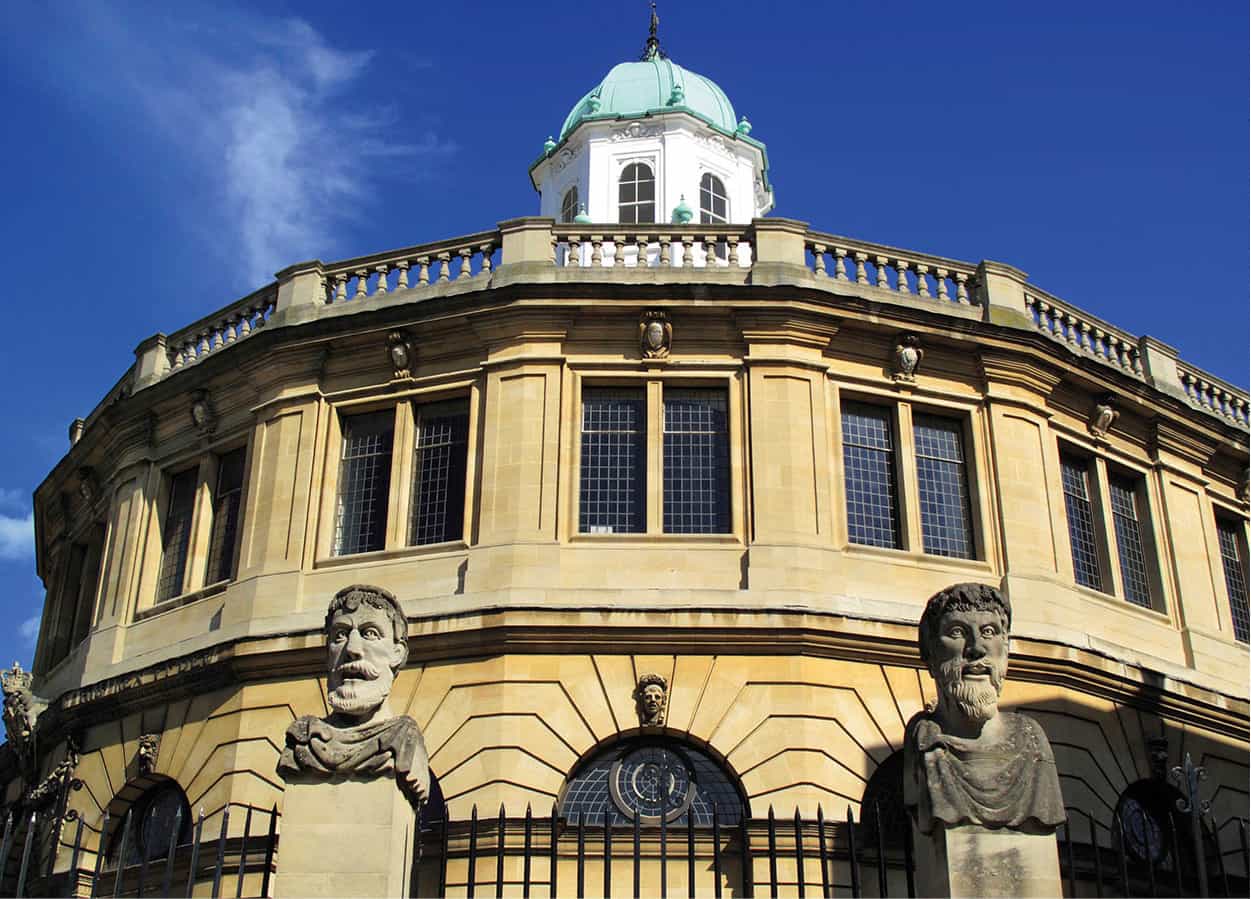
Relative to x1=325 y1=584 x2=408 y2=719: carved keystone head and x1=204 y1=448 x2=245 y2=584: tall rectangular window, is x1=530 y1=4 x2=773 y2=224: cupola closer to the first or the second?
x1=204 y1=448 x2=245 y2=584: tall rectangular window

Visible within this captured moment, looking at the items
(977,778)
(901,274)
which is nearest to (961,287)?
(901,274)

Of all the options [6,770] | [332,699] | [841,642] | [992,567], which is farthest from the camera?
[6,770]

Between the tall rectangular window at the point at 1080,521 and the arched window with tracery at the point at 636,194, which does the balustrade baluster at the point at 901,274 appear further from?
the arched window with tracery at the point at 636,194

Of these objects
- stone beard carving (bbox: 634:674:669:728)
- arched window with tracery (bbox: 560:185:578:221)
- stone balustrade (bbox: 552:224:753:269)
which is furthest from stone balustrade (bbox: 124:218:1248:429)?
arched window with tracery (bbox: 560:185:578:221)

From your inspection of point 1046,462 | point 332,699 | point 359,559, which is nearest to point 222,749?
point 359,559

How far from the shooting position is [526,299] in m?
22.6

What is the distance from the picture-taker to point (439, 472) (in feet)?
75.0

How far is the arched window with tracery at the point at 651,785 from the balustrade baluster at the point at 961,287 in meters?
8.54

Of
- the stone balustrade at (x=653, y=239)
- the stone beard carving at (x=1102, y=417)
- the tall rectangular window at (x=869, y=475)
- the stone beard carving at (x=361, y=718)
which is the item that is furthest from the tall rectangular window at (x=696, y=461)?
the stone beard carving at (x=361, y=718)

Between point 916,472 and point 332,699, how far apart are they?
12760 mm

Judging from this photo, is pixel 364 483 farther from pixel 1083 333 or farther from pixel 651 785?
pixel 1083 333

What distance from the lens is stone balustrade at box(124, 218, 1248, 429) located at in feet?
76.7

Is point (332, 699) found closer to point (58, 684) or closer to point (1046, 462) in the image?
point (1046, 462)

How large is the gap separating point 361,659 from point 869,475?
39.9 ft
